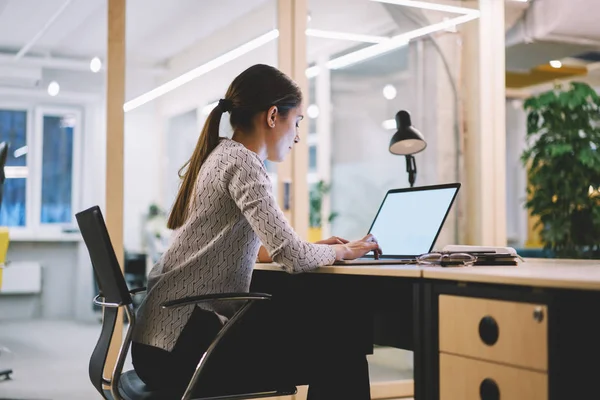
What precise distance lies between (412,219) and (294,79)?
65.4 inches

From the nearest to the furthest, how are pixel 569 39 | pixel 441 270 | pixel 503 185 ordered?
pixel 441 270
pixel 503 185
pixel 569 39

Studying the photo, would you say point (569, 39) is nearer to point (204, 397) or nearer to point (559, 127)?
point (559, 127)

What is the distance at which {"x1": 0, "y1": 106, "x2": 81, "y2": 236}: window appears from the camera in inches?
143

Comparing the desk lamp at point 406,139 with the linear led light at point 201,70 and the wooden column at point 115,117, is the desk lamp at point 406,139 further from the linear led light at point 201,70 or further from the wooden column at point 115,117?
the wooden column at point 115,117

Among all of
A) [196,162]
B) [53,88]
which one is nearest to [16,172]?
[53,88]

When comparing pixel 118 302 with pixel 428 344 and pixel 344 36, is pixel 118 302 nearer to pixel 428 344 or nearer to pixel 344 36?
pixel 428 344

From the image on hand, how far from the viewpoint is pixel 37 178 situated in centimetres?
373

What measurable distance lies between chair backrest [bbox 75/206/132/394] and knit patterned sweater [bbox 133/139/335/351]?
3.9 inches

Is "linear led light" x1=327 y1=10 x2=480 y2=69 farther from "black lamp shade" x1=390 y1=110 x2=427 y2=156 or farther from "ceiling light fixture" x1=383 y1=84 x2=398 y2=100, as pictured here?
"black lamp shade" x1=390 y1=110 x2=427 y2=156

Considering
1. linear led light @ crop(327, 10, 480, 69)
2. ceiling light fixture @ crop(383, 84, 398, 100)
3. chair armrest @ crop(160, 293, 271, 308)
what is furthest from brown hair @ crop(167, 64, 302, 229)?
ceiling light fixture @ crop(383, 84, 398, 100)

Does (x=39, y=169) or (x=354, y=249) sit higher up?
(x=39, y=169)

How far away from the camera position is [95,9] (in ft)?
12.1

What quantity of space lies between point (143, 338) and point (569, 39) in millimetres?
3919

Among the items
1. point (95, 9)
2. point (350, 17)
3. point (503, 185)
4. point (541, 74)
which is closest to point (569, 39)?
point (503, 185)
